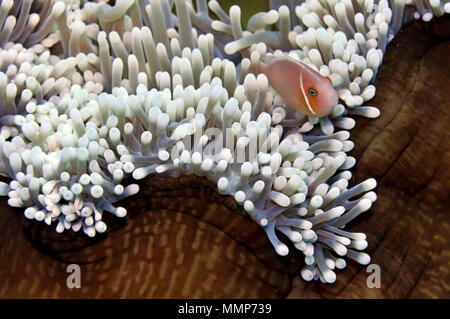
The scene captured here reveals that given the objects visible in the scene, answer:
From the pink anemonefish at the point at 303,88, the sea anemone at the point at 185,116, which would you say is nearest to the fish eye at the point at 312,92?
the pink anemonefish at the point at 303,88

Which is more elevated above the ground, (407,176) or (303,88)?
(303,88)

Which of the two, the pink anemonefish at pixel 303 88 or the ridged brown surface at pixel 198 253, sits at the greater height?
the pink anemonefish at pixel 303 88

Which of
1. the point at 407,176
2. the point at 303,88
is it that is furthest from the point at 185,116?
the point at 407,176

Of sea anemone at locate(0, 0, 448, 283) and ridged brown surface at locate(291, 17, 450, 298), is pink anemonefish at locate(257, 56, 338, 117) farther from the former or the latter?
ridged brown surface at locate(291, 17, 450, 298)

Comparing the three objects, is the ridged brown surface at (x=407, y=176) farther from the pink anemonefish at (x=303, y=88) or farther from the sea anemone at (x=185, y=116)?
the pink anemonefish at (x=303, y=88)

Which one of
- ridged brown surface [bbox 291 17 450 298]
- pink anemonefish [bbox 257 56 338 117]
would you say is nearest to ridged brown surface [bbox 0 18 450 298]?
ridged brown surface [bbox 291 17 450 298]

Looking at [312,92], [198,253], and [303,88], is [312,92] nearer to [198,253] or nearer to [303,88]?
[303,88]
